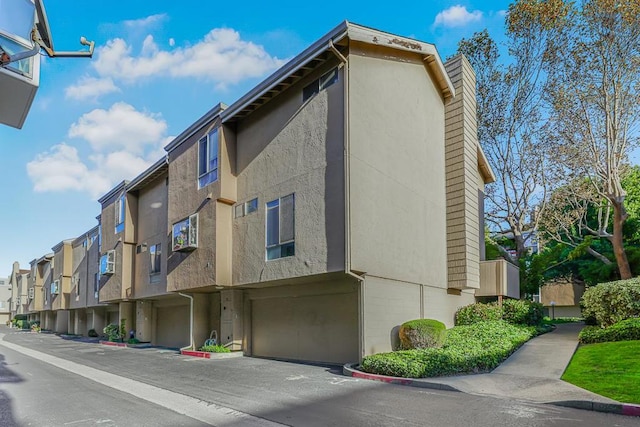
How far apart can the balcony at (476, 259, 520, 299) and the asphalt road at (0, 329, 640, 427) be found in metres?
9.21

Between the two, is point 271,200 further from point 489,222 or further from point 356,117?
point 489,222

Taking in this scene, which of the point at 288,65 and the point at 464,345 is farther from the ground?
the point at 288,65

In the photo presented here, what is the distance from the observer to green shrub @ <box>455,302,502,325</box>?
1830cm

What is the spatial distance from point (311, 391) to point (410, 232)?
737 cm

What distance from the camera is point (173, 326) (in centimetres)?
2438

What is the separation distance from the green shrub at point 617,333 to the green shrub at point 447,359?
2187mm

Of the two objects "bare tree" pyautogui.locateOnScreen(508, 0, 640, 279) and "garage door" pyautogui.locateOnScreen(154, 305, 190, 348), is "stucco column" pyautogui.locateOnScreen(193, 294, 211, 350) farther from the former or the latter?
"bare tree" pyautogui.locateOnScreen(508, 0, 640, 279)

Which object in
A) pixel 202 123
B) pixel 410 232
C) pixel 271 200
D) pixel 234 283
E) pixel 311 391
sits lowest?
pixel 311 391

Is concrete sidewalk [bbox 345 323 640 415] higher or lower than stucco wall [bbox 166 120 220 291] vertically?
lower

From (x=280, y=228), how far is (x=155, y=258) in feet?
36.3

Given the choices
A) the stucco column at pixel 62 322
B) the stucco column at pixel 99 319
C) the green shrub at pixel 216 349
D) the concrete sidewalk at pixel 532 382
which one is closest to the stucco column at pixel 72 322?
the stucco column at pixel 62 322

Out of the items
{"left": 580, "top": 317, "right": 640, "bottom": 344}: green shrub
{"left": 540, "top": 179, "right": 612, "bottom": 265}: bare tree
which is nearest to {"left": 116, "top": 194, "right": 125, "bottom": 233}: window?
{"left": 580, "top": 317, "right": 640, "bottom": 344}: green shrub

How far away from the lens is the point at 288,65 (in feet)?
49.5

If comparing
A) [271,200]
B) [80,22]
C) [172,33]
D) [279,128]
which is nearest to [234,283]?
[271,200]
